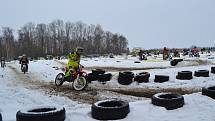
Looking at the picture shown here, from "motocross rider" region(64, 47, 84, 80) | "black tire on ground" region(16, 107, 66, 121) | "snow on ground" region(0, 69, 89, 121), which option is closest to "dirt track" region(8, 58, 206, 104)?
"snow on ground" region(0, 69, 89, 121)

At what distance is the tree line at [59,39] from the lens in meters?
124

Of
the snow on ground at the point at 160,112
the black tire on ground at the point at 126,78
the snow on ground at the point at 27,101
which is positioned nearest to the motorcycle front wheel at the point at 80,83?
the snow on ground at the point at 27,101

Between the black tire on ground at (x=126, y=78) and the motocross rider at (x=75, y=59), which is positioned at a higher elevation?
the motocross rider at (x=75, y=59)

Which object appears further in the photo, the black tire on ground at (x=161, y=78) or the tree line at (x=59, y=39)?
the tree line at (x=59, y=39)

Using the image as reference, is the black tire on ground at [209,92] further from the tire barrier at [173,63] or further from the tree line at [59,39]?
the tree line at [59,39]

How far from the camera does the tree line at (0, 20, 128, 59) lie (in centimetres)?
12388

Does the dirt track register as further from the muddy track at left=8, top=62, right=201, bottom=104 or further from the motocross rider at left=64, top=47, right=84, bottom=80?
the motocross rider at left=64, top=47, right=84, bottom=80

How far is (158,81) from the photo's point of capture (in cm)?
1839

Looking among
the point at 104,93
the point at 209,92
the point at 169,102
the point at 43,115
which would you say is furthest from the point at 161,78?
the point at 43,115

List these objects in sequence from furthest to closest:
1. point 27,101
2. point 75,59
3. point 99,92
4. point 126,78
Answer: point 126,78, point 75,59, point 99,92, point 27,101

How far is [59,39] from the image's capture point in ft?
428

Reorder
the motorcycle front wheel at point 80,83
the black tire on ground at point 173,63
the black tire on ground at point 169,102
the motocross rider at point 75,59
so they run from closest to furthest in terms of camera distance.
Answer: the black tire on ground at point 169,102 → the motorcycle front wheel at point 80,83 → the motocross rider at point 75,59 → the black tire on ground at point 173,63

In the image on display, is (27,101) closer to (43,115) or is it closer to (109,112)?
(43,115)

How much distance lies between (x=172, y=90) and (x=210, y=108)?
24.5ft
